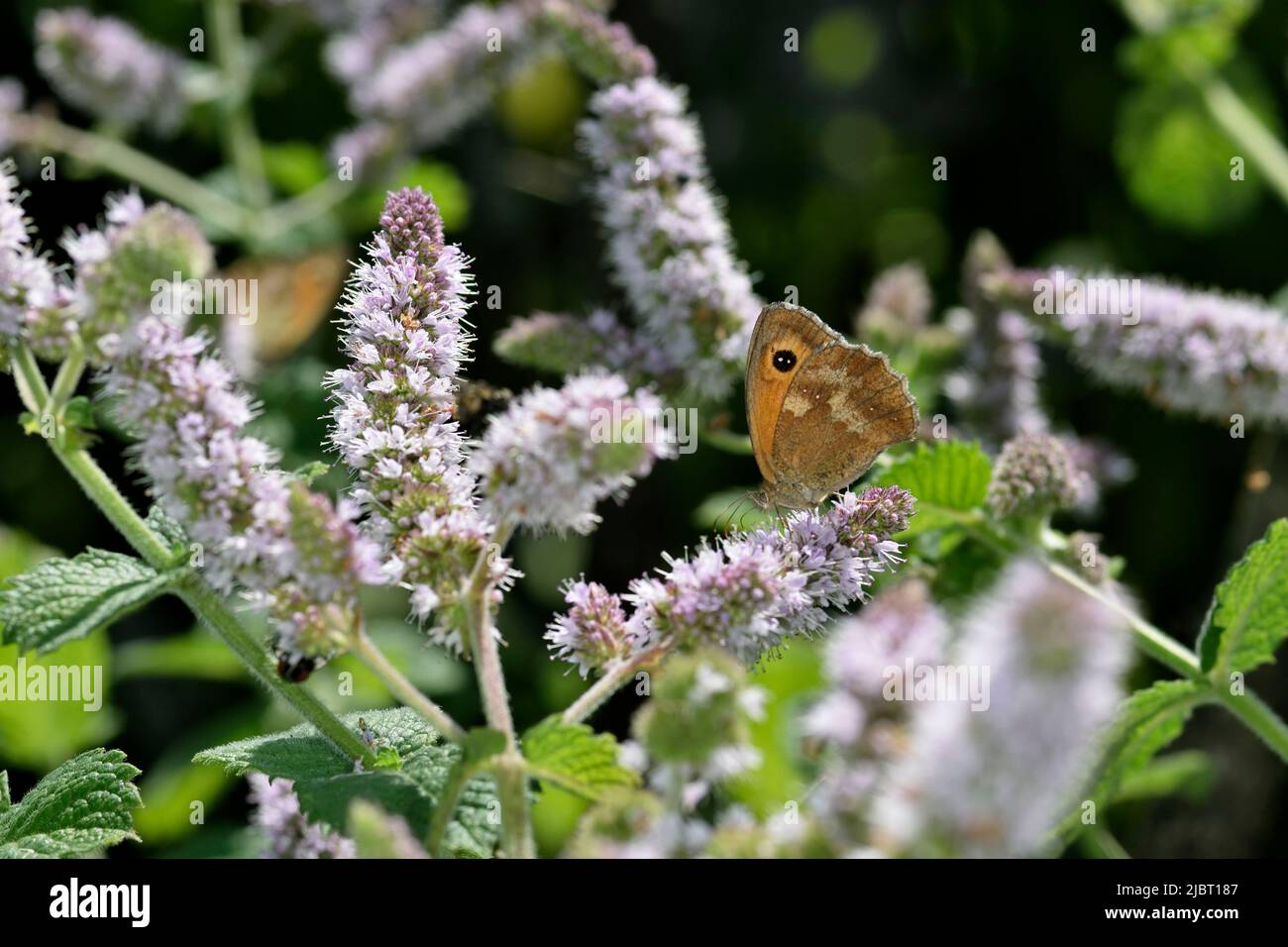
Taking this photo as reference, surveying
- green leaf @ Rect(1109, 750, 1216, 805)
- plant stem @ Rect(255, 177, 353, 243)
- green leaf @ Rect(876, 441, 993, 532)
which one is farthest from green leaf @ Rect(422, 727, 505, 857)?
plant stem @ Rect(255, 177, 353, 243)

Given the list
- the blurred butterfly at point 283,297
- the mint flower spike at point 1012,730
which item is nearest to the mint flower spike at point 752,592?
the mint flower spike at point 1012,730

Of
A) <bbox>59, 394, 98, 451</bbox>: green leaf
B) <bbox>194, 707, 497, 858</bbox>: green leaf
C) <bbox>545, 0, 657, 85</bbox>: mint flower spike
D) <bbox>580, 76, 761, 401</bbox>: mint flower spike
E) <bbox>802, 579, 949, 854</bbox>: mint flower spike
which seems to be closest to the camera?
<bbox>802, 579, 949, 854</bbox>: mint flower spike

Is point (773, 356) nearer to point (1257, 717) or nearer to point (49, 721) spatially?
point (1257, 717)

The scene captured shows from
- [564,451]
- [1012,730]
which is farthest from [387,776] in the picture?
[1012,730]

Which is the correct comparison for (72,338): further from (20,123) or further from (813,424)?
(20,123)

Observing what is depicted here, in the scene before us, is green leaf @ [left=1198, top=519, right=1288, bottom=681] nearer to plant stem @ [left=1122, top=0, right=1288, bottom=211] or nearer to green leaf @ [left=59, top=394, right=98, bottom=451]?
green leaf @ [left=59, top=394, right=98, bottom=451]
